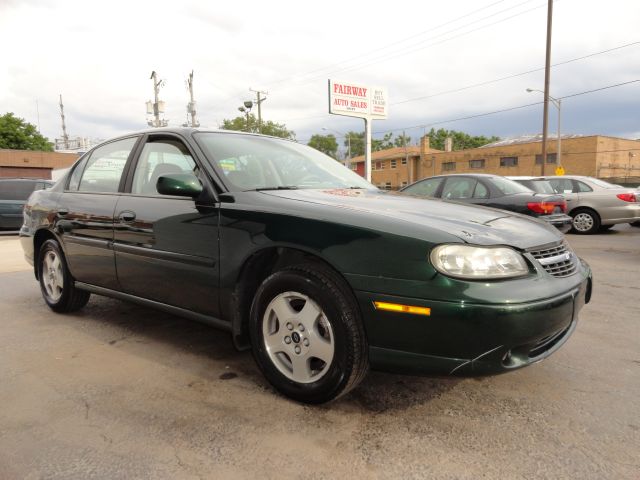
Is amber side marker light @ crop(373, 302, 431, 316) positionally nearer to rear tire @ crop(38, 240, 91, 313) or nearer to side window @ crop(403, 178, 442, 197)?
rear tire @ crop(38, 240, 91, 313)

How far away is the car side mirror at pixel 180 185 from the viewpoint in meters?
2.76

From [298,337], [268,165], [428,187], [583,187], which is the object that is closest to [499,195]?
[428,187]

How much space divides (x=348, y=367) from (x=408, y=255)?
609mm

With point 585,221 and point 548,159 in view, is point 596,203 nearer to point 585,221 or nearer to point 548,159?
point 585,221

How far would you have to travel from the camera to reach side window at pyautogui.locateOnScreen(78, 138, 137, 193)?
12.0ft

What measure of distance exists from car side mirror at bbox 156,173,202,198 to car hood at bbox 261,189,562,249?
0.43 metres

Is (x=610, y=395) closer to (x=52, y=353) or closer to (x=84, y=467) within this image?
(x=84, y=467)

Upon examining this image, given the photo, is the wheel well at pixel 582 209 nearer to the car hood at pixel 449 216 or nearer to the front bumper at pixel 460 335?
the car hood at pixel 449 216

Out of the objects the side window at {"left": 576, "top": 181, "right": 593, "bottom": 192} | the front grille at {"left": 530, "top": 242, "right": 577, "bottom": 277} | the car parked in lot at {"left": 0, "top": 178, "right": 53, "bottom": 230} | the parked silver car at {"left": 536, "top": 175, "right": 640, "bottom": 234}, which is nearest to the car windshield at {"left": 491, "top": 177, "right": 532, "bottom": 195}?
Answer: the parked silver car at {"left": 536, "top": 175, "right": 640, "bottom": 234}

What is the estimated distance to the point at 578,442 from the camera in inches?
82.8

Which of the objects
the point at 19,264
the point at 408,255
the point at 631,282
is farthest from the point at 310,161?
the point at 19,264

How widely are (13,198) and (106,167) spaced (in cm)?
1006

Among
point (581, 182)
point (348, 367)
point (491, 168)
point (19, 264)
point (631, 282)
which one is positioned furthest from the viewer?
point (491, 168)

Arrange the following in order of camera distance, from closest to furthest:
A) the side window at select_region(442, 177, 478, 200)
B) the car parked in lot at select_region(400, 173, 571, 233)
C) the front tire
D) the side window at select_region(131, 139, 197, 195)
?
the front tire → the side window at select_region(131, 139, 197, 195) → the car parked in lot at select_region(400, 173, 571, 233) → the side window at select_region(442, 177, 478, 200)
